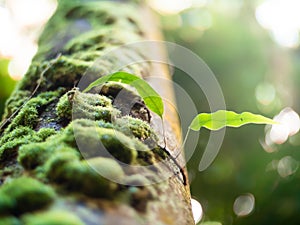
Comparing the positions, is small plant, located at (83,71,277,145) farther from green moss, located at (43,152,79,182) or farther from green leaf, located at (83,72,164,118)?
green moss, located at (43,152,79,182)

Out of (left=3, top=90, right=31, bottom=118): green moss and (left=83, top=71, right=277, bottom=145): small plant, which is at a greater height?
(left=3, top=90, right=31, bottom=118): green moss

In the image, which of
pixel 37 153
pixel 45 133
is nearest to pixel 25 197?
pixel 37 153

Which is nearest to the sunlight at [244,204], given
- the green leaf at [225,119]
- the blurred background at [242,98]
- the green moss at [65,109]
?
the blurred background at [242,98]

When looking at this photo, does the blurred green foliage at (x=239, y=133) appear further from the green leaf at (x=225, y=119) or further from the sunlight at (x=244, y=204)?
the green leaf at (x=225, y=119)

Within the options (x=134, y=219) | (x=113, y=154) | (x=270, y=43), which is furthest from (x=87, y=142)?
(x=270, y=43)

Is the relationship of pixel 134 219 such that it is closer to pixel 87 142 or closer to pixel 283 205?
pixel 87 142

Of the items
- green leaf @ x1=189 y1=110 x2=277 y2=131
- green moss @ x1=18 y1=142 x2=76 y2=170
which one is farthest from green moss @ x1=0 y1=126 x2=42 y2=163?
green leaf @ x1=189 y1=110 x2=277 y2=131

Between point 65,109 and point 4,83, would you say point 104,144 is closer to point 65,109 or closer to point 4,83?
point 65,109

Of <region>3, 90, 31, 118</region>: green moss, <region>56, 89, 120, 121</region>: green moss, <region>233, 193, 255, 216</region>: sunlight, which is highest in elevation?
<region>233, 193, 255, 216</region>: sunlight
